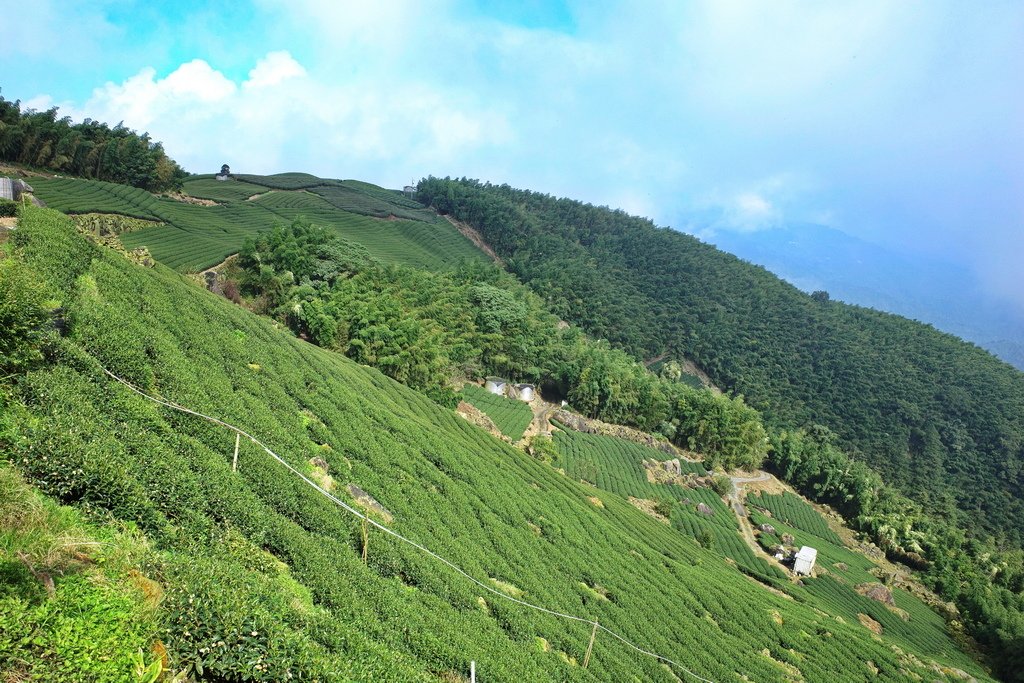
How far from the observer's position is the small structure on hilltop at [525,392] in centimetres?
7294

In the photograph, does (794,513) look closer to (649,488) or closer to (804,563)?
(804,563)

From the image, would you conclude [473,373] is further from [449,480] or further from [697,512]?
[449,480]

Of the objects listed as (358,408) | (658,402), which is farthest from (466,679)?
(658,402)

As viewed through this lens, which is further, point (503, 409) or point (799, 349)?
point (799, 349)

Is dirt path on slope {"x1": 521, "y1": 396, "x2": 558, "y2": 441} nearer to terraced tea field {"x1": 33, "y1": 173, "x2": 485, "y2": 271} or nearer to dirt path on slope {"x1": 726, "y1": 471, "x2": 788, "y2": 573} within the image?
dirt path on slope {"x1": 726, "y1": 471, "x2": 788, "y2": 573}

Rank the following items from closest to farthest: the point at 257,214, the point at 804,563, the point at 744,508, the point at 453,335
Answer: the point at 804,563, the point at 744,508, the point at 453,335, the point at 257,214

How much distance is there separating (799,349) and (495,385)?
297 feet

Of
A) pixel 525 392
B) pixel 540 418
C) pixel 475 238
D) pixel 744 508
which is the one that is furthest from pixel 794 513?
pixel 475 238

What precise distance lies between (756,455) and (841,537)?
51.7 ft

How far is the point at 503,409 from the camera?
6338 cm

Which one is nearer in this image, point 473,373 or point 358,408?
point 358,408

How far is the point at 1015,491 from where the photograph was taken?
94750 millimetres

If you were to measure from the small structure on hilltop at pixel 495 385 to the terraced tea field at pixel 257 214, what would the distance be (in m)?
28.0

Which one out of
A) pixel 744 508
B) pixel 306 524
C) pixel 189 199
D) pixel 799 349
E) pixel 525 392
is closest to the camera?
pixel 306 524
